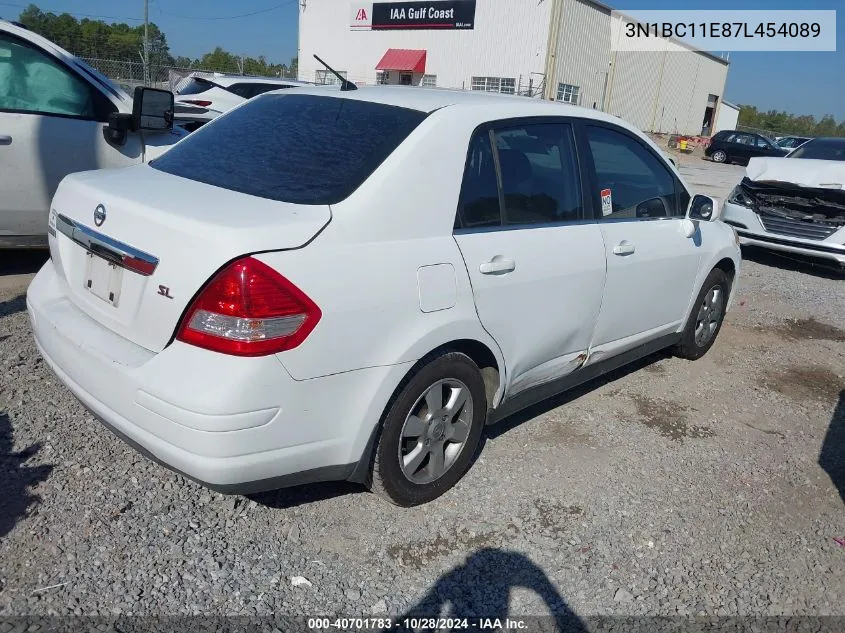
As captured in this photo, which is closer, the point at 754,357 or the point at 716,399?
the point at 716,399

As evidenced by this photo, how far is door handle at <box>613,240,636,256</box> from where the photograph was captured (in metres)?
3.79

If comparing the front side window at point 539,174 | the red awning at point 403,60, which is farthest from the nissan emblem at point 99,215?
the red awning at point 403,60

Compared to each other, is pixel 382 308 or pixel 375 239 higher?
pixel 375 239

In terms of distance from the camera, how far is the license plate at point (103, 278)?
2.63 metres

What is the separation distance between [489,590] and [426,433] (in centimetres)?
66

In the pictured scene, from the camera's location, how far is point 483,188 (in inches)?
123

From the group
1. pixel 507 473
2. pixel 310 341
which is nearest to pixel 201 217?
pixel 310 341

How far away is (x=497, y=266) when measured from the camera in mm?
3047

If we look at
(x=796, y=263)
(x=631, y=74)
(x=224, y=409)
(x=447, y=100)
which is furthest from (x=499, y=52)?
(x=224, y=409)

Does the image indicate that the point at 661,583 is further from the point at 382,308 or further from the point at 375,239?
the point at 375,239

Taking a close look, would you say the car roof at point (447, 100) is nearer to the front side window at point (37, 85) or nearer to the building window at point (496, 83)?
the front side window at point (37, 85)

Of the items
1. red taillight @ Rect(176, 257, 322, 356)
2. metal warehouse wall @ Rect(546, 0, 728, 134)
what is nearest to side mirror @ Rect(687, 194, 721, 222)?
red taillight @ Rect(176, 257, 322, 356)

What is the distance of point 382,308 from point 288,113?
1.32 metres

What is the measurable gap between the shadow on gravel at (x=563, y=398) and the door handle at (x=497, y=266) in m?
1.12
